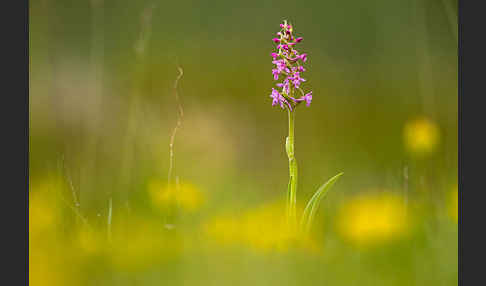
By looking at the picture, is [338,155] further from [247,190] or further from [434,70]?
[434,70]

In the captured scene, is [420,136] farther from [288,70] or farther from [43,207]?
[43,207]

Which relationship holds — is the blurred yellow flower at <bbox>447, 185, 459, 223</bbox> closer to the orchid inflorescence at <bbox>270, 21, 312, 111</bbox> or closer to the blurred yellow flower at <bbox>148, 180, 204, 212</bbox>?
the orchid inflorescence at <bbox>270, 21, 312, 111</bbox>

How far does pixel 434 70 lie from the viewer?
6.07ft

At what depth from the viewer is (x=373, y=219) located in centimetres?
172

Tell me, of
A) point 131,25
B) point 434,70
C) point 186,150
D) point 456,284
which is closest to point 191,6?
point 131,25

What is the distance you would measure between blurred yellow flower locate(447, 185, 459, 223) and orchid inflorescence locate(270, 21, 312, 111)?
0.61 metres

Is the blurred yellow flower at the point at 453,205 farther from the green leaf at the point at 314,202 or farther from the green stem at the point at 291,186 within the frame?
the green stem at the point at 291,186

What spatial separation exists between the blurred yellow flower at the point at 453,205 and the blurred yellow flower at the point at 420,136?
17cm

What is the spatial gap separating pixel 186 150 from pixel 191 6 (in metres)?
0.52

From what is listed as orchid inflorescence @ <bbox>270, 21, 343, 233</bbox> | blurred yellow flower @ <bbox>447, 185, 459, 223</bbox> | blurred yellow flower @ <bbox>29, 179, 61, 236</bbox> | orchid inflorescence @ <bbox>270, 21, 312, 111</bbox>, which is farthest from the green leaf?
blurred yellow flower @ <bbox>29, 179, 61, 236</bbox>

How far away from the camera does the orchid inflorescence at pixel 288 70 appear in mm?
1748

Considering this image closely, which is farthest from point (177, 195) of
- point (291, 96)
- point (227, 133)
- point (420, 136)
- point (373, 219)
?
point (420, 136)

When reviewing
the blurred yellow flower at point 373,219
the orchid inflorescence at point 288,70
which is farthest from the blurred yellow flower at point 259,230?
the orchid inflorescence at point 288,70

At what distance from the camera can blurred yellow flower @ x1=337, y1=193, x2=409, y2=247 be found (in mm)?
1665
